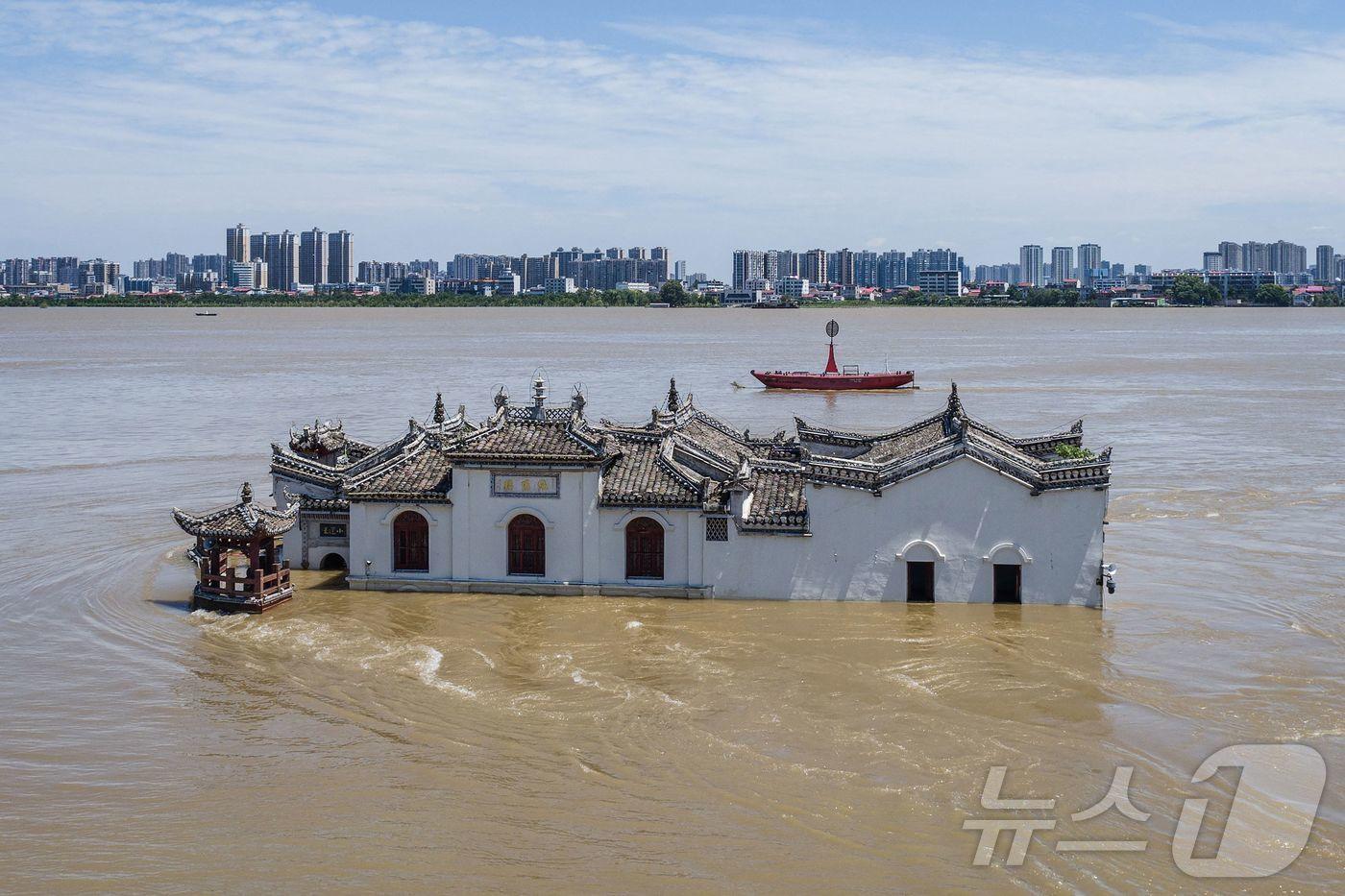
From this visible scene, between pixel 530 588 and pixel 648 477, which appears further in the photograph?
pixel 530 588

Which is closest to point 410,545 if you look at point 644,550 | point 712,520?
point 644,550

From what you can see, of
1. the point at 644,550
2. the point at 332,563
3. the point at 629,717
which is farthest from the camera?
the point at 332,563

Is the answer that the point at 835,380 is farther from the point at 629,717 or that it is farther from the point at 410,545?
the point at 629,717

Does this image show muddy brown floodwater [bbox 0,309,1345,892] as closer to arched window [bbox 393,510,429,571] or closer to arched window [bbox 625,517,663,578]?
arched window [bbox 393,510,429,571]

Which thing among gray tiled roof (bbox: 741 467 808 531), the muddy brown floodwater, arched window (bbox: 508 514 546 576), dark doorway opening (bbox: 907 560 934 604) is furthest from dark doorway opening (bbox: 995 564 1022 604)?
arched window (bbox: 508 514 546 576)

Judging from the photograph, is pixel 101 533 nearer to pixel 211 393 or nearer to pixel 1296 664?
pixel 1296 664

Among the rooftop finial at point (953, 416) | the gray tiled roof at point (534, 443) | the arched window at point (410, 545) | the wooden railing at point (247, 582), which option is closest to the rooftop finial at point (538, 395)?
the gray tiled roof at point (534, 443)
